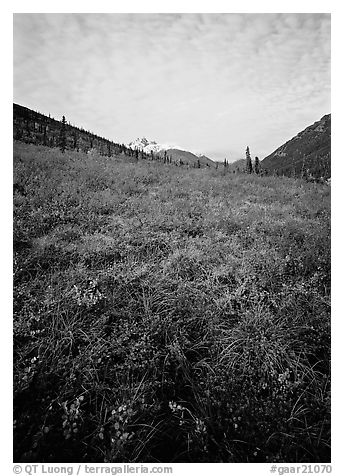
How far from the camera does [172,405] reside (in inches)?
82.5

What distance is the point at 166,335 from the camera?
264 cm

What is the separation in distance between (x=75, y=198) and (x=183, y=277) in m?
3.28

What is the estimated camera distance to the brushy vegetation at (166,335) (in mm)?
1940

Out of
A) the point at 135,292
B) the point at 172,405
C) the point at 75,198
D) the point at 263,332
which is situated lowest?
the point at 172,405

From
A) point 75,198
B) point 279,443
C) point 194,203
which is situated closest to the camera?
point 279,443

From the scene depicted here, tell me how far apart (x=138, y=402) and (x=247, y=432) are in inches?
36.8

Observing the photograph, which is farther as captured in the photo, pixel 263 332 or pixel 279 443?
pixel 263 332

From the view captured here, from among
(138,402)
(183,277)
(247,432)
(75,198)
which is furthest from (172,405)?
(75,198)

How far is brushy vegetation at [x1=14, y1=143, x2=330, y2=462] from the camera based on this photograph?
6.37 feet
